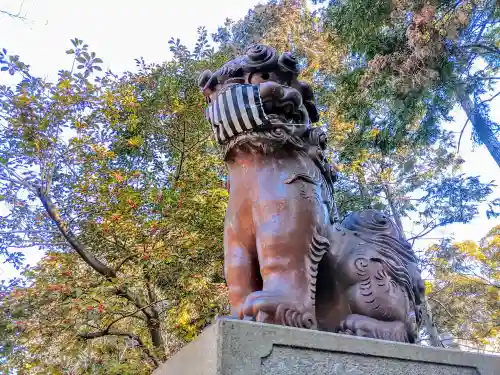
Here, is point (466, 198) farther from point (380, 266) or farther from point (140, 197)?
point (380, 266)

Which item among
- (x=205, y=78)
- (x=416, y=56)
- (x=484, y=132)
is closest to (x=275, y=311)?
(x=205, y=78)

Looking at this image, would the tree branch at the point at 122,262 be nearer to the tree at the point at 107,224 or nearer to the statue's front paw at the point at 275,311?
the tree at the point at 107,224

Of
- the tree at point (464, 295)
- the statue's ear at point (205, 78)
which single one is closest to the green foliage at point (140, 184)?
the statue's ear at point (205, 78)

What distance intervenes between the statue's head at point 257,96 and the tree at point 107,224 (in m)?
3.21

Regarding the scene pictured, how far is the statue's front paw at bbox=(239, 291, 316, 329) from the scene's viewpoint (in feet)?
4.80

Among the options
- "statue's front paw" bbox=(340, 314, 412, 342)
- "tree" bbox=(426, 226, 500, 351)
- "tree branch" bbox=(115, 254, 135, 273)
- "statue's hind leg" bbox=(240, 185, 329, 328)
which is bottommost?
"statue's front paw" bbox=(340, 314, 412, 342)

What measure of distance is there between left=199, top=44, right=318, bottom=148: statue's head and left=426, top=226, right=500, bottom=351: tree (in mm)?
10221

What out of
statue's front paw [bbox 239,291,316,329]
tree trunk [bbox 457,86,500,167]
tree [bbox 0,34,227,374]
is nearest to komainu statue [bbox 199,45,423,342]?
statue's front paw [bbox 239,291,316,329]

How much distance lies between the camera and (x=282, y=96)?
6.31ft

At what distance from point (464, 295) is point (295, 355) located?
1440 centimetres

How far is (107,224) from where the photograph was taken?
5.48 m

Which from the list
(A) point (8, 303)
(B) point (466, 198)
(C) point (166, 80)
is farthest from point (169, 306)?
(B) point (466, 198)

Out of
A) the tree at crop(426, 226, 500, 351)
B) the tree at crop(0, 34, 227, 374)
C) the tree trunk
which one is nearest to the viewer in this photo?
the tree at crop(0, 34, 227, 374)

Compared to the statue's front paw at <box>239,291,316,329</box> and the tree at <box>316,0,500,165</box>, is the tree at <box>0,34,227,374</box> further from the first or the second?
the statue's front paw at <box>239,291,316,329</box>
